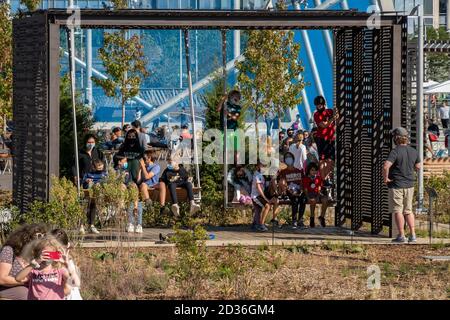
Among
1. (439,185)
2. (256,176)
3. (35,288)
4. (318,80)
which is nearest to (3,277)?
(35,288)

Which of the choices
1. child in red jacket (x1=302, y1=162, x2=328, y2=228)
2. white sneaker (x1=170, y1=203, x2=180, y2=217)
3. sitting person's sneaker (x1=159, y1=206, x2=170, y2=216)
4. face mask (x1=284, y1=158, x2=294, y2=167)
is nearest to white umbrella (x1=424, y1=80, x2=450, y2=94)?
face mask (x1=284, y1=158, x2=294, y2=167)

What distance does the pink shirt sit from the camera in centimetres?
1005

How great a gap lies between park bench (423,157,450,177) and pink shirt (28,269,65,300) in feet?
50.3

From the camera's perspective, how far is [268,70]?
35375 millimetres

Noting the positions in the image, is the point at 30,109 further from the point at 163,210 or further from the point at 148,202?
the point at 163,210

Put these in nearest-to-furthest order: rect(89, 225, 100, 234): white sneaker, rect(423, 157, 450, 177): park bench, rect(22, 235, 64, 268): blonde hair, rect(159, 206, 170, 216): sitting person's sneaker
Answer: rect(22, 235, 64, 268): blonde hair → rect(89, 225, 100, 234): white sneaker → rect(159, 206, 170, 216): sitting person's sneaker → rect(423, 157, 450, 177): park bench

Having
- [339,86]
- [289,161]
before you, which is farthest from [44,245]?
[339,86]

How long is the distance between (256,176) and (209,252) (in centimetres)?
314

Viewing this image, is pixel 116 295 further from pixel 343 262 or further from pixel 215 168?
pixel 215 168

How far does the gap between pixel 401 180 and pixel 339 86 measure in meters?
2.84

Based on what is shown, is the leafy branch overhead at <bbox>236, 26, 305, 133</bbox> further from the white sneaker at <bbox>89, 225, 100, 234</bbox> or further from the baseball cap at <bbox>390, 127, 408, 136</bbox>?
the baseball cap at <bbox>390, 127, 408, 136</bbox>

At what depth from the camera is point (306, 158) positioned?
2162 cm

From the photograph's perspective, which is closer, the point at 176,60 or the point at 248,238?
the point at 248,238

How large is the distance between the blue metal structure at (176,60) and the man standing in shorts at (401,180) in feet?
94.8
